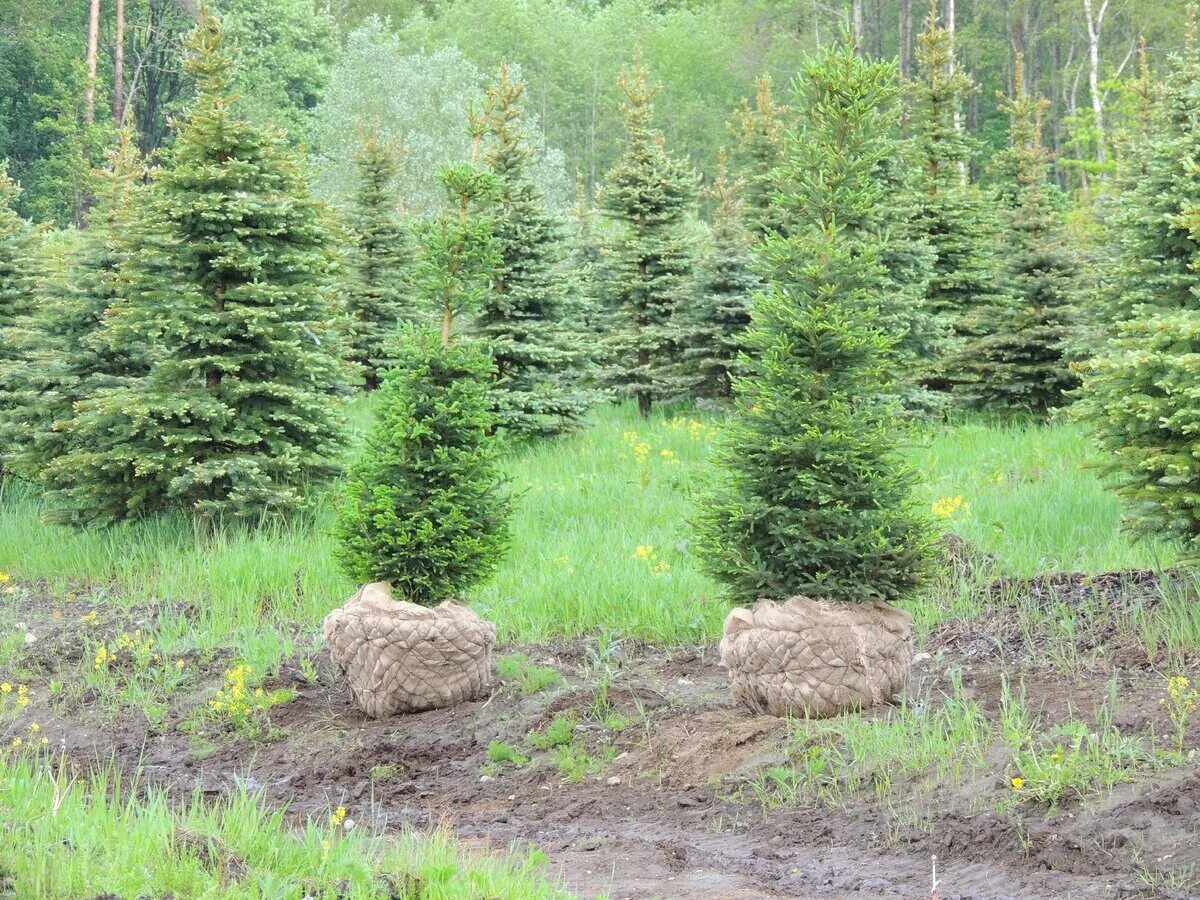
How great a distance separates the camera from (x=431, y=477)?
24.1ft

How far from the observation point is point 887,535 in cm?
644

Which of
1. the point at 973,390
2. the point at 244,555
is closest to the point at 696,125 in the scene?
the point at 973,390

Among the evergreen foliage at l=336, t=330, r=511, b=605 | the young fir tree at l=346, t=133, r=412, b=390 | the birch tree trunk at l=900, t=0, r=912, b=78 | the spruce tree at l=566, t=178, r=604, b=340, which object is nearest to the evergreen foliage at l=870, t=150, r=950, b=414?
the spruce tree at l=566, t=178, r=604, b=340

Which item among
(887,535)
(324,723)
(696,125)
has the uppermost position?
(696,125)

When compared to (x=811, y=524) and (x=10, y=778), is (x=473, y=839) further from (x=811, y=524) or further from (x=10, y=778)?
(x=811, y=524)

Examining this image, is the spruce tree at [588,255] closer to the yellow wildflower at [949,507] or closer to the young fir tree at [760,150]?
the young fir tree at [760,150]

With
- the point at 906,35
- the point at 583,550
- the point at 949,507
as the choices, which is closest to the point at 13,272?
the point at 583,550

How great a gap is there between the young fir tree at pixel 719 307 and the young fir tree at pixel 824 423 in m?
9.35

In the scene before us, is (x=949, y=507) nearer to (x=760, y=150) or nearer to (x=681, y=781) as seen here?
(x=681, y=781)

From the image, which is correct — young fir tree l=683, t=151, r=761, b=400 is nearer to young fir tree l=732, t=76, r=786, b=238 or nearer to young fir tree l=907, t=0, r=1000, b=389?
young fir tree l=732, t=76, r=786, b=238

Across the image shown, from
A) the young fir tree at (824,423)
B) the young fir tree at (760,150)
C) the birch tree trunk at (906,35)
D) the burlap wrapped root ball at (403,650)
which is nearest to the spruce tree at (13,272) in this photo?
the burlap wrapped root ball at (403,650)

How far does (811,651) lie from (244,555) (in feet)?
16.4

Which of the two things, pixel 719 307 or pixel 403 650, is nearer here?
pixel 403 650

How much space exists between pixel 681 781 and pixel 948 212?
41.9ft
